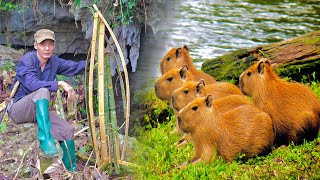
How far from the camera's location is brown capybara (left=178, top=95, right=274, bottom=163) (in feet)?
11.7

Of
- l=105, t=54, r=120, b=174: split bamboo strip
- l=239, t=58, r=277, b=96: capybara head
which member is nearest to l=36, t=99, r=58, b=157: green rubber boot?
l=105, t=54, r=120, b=174: split bamboo strip

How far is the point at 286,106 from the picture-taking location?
374 centimetres

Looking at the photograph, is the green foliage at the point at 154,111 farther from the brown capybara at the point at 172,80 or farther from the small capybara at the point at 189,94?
the small capybara at the point at 189,94

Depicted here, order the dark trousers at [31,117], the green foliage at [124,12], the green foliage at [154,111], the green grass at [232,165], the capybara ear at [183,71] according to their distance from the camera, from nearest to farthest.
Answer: the green grass at [232,165] → the dark trousers at [31,117] → the capybara ear at [183,71] → the green foliage at [154,111] → the green foliage at [124,12]

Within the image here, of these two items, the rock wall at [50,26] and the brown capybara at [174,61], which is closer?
the brown capybara at [174,61]

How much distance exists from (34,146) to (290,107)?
1.89m

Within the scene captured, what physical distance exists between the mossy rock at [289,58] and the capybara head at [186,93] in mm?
1485

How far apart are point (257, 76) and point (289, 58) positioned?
1544mm

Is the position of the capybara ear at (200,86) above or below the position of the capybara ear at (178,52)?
below

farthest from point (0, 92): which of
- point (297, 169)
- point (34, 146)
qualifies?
point (297, 169)

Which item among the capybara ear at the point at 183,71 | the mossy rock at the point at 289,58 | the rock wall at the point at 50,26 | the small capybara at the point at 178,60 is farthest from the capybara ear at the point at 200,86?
the rock wall at the point at 50,26

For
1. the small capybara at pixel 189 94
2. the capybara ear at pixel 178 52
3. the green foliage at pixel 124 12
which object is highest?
the green foliage at pixel 124 12

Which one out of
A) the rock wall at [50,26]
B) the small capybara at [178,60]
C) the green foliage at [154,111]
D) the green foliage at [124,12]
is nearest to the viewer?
the small capybara at [178,60]

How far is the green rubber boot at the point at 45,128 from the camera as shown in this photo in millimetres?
3562
